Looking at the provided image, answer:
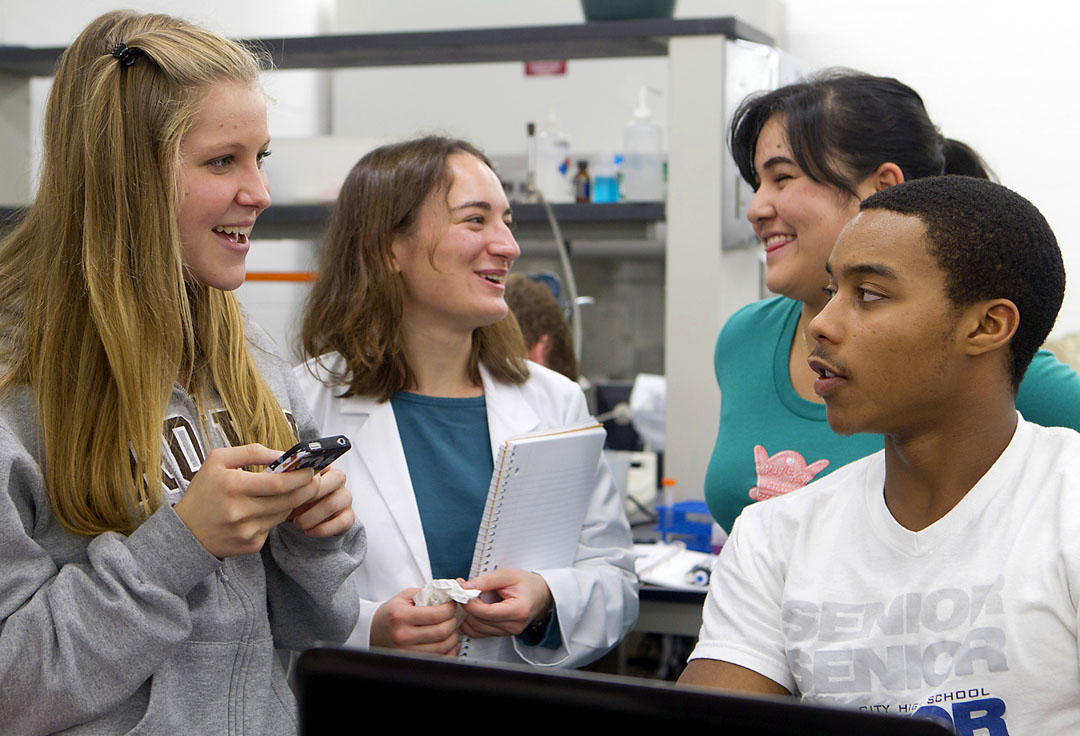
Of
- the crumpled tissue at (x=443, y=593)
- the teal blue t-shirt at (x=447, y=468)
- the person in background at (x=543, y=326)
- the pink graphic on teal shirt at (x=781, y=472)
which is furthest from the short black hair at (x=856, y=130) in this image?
the person in background at (x=543, y=326)

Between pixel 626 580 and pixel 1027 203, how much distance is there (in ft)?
2.82

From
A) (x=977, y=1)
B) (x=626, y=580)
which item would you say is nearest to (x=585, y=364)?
(x=977, y=1)

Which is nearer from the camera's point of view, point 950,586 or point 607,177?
point 950,586

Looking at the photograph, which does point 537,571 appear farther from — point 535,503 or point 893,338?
point 893,338

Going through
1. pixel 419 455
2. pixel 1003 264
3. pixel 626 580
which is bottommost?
pixel 626 580

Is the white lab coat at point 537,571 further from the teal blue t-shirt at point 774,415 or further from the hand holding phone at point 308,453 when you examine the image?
the hand holding phone at point 308,453

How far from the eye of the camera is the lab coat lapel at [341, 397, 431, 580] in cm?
154

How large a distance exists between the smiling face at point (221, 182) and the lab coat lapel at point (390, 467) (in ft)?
1.62

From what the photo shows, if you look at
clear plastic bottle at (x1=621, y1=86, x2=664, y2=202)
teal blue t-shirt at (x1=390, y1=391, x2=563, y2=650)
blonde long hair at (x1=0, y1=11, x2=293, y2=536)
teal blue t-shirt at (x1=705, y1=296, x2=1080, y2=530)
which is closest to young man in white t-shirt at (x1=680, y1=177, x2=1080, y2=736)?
teal blue t-shirt at (x1=705, y1=296, x2=1080, y2=530)

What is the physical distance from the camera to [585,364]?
5629mm

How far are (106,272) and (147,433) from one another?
0.54 ft

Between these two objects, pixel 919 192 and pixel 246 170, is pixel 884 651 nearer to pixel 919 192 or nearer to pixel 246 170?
pixel 919 192

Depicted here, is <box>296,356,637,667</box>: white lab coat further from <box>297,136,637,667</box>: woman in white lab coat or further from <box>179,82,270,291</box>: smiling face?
<box>179,82,270,291</box>: smiling face

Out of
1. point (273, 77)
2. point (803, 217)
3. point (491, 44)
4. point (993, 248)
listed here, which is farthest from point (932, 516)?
point (273, 77)
